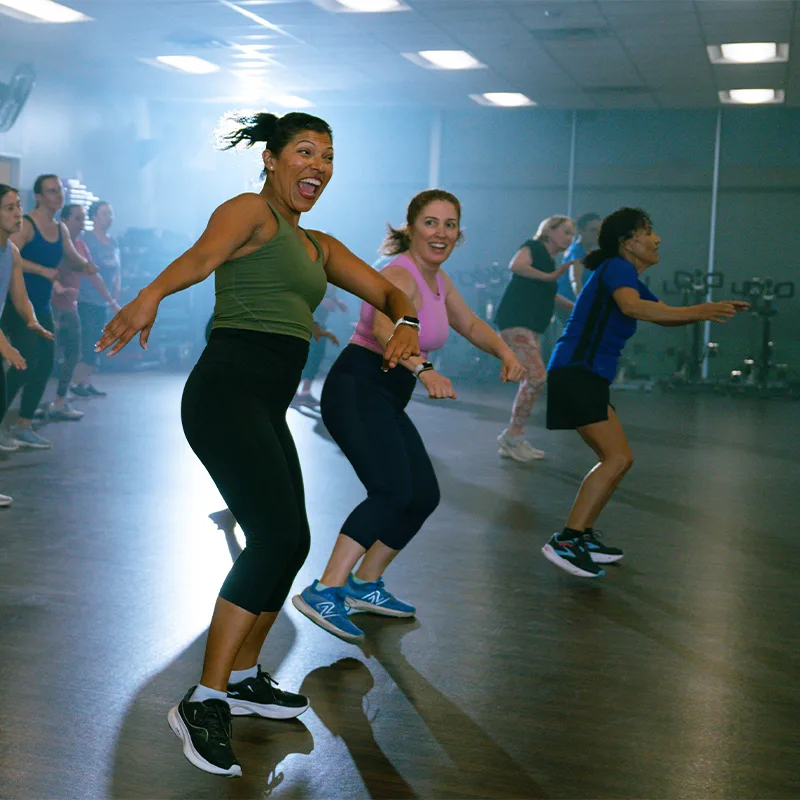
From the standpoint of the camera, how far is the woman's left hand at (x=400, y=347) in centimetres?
234

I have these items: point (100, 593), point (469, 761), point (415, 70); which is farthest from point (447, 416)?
point (469, 761)

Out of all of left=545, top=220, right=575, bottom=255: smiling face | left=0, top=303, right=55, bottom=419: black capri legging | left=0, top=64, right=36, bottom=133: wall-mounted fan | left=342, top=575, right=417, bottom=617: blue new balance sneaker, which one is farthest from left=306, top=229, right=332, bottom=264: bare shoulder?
left=0, top=64, right=36, bottom=133: wall-mounted fan

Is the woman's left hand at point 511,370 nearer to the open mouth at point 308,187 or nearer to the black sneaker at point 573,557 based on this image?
the open mouth at point 308,187

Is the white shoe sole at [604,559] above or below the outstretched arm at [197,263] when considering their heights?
below

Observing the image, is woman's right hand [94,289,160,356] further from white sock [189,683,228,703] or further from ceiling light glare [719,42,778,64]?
ceiling light glare [719,42,778,64]

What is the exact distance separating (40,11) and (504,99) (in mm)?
5478

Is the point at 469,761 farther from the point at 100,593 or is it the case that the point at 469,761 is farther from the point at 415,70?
the point at 415,70

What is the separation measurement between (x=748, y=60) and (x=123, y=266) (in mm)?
7219

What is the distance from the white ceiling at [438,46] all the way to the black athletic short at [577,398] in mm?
4897

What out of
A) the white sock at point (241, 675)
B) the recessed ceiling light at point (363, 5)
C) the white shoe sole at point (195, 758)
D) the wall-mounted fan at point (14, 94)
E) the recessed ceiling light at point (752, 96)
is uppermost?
the recessed ceiling light at point (363, 5)

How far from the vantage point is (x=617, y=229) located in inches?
155

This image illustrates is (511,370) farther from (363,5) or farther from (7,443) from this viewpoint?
(363,5)

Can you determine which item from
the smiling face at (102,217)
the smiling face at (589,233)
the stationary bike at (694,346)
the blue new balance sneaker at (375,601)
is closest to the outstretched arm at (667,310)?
the blue new balance sneaker at (375,601)

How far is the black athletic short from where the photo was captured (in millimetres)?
3885
